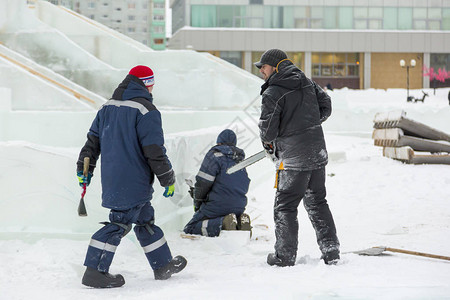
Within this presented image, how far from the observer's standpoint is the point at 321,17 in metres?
52.0

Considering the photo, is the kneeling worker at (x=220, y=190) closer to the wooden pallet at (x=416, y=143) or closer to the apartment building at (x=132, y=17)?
the wooden pallet at (x=416, y=143)

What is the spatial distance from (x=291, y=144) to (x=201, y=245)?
5.98 feet

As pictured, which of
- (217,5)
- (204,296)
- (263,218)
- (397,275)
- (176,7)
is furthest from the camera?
(176,7)

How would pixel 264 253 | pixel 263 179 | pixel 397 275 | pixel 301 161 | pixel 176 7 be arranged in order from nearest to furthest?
pixel 397 275 < pixel 301 161 < pixel 264 253 < pixel 263 179 < pixel 176 7

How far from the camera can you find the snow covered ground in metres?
4.19

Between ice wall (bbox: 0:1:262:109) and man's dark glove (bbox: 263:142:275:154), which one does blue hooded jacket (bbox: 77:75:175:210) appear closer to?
man's dark glove (bbox: 263:142:275:154)

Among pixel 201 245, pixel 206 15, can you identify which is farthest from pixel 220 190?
pixel 206 15

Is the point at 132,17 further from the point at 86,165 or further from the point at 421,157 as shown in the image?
the point at 86,165

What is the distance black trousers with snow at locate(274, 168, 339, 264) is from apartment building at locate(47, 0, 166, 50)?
8035cm

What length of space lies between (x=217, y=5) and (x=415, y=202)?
43736mm

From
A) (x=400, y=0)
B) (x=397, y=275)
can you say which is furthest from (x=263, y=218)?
(x=400, y=0)

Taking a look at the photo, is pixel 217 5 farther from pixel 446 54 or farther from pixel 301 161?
pixel 301 161

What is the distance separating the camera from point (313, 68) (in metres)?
52.6

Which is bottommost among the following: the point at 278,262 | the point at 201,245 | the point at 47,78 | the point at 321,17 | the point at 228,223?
the point at 201,245
